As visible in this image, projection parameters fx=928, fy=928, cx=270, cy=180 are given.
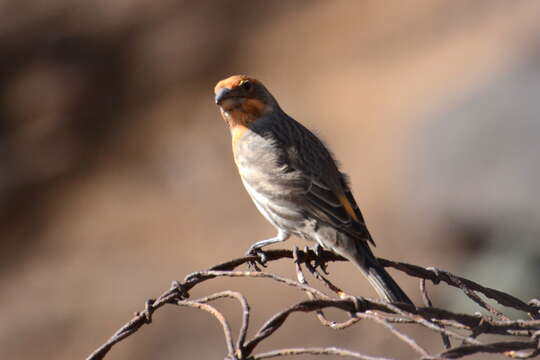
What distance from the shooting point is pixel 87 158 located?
1515 centimetres

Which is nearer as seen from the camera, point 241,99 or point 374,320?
point 374,320

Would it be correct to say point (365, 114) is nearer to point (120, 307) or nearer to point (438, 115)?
point (438, 115)

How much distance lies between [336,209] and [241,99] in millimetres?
1148

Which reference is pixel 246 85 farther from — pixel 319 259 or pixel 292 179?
pixel 319 259

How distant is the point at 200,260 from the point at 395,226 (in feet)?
8.75

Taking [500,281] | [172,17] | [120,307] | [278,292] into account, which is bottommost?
[500,281]

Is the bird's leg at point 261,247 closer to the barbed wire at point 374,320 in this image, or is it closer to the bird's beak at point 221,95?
the barbed wire at point 374,320

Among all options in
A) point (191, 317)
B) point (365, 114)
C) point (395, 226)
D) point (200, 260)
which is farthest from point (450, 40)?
point (191, 317)

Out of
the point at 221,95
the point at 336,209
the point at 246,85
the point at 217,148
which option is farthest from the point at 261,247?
the point at 217,148

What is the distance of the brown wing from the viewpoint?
18.2ft

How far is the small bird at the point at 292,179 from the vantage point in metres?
5.56

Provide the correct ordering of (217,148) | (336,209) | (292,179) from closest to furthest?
(336,209) → (292,179) → (217,148)

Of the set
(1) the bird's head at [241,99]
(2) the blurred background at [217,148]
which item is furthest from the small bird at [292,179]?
(2) the blurred background at [217,148]

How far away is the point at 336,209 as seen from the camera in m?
5.68
